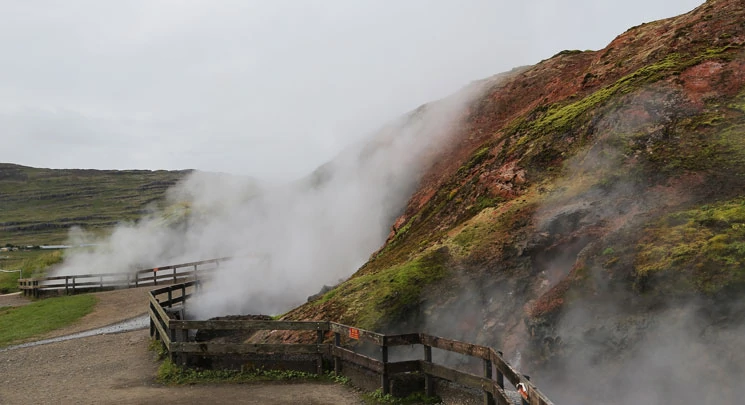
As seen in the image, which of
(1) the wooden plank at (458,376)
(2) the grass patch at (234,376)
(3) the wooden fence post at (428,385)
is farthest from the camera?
(2) the grass patch at (234,376)

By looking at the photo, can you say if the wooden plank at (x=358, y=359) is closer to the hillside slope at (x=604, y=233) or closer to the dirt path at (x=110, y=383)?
the dirt path at (x=110, y=383)

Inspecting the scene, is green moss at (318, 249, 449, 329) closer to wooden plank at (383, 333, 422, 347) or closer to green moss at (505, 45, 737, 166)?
wooden plank at (383, 333, 422, 347)

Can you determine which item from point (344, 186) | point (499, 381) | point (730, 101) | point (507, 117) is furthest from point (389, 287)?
point (344, 186)

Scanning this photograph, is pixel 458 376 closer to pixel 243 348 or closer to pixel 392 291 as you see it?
pixel 392 291

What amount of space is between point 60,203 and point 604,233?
193416mm

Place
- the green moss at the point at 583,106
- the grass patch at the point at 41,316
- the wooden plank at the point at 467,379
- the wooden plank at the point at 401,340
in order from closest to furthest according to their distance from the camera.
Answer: the wooden plank at the point at 467,379 → the wooden plank at the point at 401,340 → the green moss at the point at 583,106 → the grass patch at the point at 41,316

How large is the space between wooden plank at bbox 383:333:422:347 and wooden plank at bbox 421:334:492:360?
231mm

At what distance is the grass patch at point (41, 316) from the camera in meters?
21.2

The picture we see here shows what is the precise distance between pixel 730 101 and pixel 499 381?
10.2 metres

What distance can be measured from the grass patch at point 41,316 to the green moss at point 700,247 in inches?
864

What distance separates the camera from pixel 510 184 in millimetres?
15469

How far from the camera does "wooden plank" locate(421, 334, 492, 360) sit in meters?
8.11

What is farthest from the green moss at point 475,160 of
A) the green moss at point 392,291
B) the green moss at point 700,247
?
the green moss at point 700,247

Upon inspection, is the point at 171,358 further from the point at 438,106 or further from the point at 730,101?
the point at 438,106
